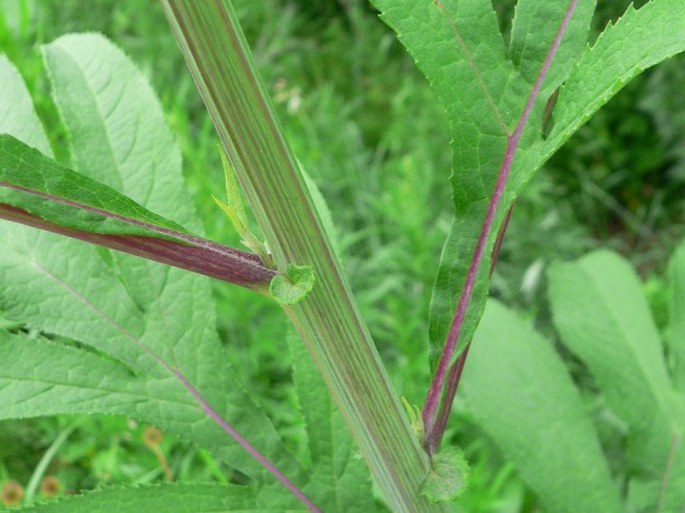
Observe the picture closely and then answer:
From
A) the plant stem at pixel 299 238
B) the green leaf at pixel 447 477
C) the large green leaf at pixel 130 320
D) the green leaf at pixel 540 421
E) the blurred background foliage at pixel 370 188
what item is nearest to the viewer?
the plant stem at pixel 299 238

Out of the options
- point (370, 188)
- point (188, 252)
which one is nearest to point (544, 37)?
point (188, 252)

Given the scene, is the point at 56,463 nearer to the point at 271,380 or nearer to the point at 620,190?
the point at 271,380

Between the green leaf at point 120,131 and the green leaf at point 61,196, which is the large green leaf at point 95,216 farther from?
the green leaf at point 120,131

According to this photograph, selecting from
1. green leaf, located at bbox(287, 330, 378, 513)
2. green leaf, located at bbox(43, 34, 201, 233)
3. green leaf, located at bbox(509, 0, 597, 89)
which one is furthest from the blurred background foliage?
green leaf, located at bbox(509, 0, 597, 89)

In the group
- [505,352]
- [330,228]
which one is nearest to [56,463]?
[505,352]

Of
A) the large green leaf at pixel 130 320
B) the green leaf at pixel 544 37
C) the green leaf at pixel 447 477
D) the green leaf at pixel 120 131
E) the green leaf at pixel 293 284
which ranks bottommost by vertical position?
the green leaf at pixel 447 477

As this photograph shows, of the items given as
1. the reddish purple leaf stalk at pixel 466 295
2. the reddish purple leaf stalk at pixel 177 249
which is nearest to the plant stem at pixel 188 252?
the reddish purple leaf stalk at pixel 177 249
